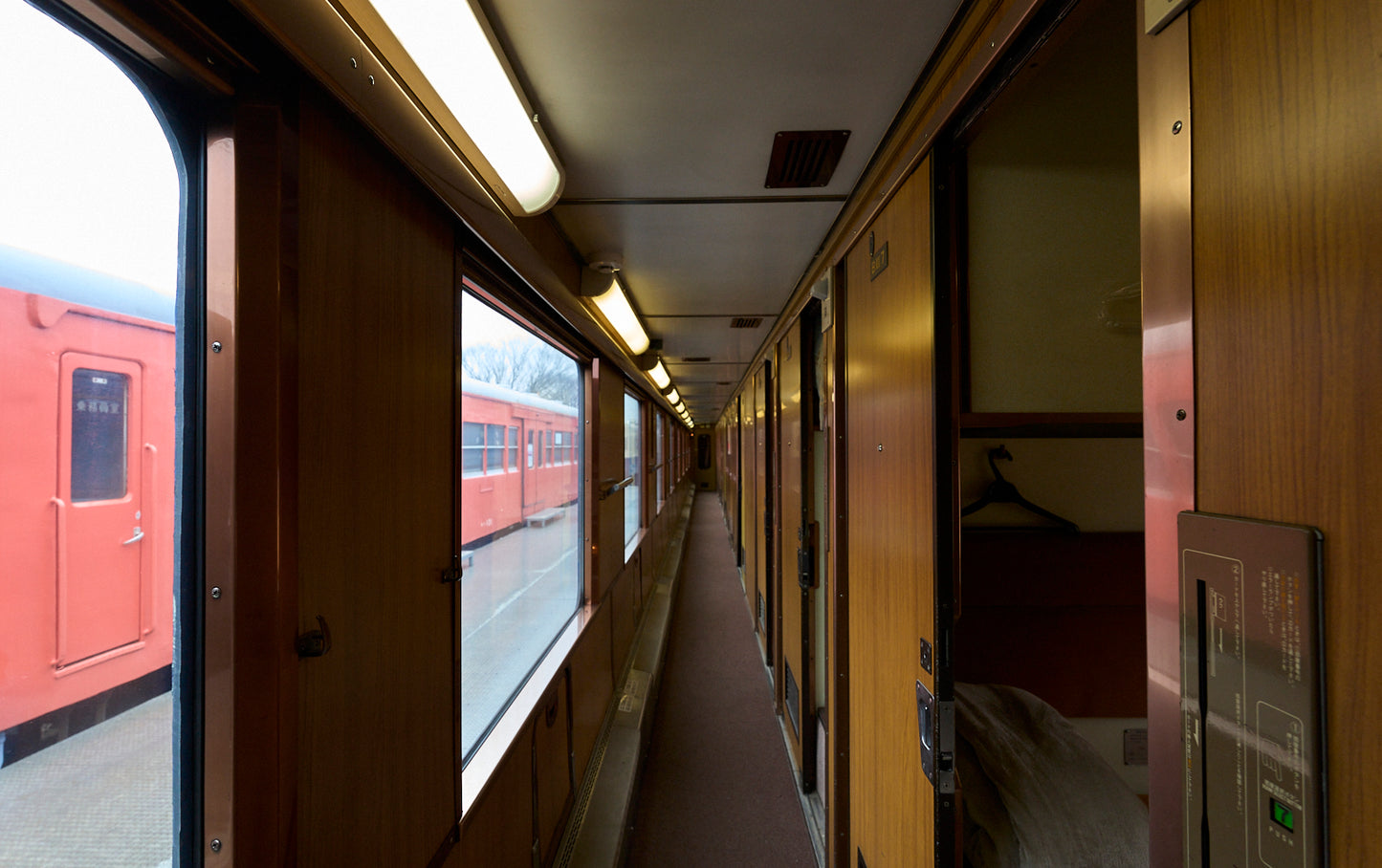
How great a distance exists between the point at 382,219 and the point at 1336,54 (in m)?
1.25

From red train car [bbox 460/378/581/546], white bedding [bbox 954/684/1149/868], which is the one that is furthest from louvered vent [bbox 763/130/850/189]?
white bedding [bbox 954/684/1149/868]

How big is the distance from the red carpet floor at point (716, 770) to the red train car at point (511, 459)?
1.56m

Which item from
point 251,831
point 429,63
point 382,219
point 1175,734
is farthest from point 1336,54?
point 251,831

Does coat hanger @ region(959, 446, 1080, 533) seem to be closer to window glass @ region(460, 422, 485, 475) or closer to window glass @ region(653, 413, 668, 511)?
window glass @ region(460, 422, 485, 475)

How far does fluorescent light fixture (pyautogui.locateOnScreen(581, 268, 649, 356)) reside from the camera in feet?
7.06

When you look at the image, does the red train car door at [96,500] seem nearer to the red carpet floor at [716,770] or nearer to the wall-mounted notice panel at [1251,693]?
the wall-mounted notice panel at [1251,693]

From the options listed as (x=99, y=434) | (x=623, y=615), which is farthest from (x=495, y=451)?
(x=623, y=615)

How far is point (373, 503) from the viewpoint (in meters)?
0.92

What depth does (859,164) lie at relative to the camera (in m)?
1.42

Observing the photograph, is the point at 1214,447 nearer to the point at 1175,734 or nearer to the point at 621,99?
the point at 1175,734

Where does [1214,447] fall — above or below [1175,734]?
above

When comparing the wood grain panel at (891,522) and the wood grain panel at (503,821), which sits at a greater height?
the wood grain panel at (891,522)

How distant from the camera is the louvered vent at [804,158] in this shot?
50.6 inches

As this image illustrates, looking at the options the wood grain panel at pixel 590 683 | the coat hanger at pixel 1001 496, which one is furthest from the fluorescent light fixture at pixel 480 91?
the wood grain panel at pixel 590 683
